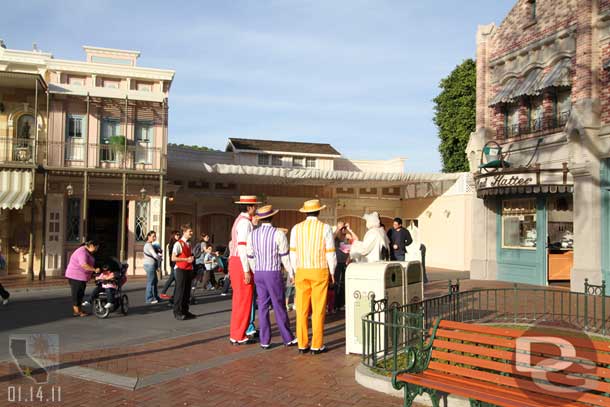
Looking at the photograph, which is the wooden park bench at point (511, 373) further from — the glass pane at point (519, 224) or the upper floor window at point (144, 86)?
the upper floor window at point (144, 86)

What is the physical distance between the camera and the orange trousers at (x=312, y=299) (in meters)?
6.90

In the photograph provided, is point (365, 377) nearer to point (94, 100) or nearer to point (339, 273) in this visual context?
point (339, 273)

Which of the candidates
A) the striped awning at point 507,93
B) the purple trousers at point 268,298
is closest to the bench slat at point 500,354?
the purple trousers at point 268,298

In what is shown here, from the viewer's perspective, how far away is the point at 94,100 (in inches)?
761

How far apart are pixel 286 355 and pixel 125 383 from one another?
214 cm

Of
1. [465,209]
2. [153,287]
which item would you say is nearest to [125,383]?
[153,287]

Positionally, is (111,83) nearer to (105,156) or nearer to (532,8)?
(105,156)

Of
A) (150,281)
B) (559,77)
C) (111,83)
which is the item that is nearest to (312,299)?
(150,281)

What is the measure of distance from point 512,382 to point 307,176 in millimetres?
18898

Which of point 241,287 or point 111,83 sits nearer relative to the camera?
point 241,287

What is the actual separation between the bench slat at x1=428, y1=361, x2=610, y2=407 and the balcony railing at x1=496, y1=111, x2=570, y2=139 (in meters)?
12.3

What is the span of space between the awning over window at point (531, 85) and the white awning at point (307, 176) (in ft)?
27.6

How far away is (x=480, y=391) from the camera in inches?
165

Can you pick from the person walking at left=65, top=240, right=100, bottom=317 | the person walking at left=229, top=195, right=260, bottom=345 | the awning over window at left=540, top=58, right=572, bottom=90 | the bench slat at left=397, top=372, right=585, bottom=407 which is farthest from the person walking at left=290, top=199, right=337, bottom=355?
the awning over window at left=540, top=58, right=572, bottom=90
